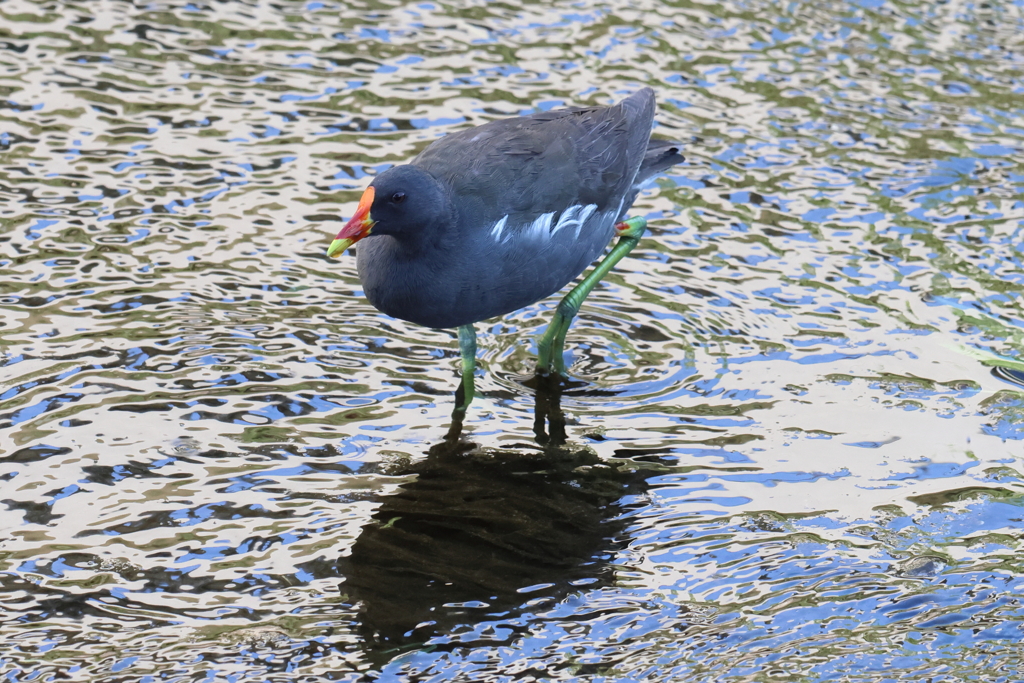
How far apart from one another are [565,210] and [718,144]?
2405mm

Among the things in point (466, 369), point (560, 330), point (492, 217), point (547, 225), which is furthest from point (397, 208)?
point (560, 330)

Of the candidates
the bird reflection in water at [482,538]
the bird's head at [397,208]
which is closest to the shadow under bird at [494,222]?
the bird's head at [397,208]

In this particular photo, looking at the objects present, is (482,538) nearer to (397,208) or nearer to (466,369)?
(466,369)

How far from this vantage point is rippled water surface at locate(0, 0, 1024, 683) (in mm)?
3846

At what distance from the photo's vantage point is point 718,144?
7.02 meters

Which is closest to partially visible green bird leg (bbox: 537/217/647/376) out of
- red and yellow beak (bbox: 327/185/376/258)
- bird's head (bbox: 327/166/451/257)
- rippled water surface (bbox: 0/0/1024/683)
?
rippled water surface (bbox: 0/0/1024/683)

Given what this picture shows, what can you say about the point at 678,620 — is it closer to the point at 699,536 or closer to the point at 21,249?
the point at 699,536

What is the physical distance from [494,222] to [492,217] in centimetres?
2

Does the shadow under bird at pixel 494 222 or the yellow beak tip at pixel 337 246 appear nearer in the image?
the yellow beak tip at pixel 337 246

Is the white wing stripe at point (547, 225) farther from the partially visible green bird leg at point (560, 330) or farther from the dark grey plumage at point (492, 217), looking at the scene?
the partially visible green bird leg at point (560, 330)

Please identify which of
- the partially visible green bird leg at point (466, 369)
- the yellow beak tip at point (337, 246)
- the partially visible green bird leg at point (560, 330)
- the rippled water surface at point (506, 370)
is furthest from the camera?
the partially visible green bird leg at point (560, 330)

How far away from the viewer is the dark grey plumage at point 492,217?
447 centimetres

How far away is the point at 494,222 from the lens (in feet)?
15.2

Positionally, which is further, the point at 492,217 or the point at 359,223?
the point at 492,217
